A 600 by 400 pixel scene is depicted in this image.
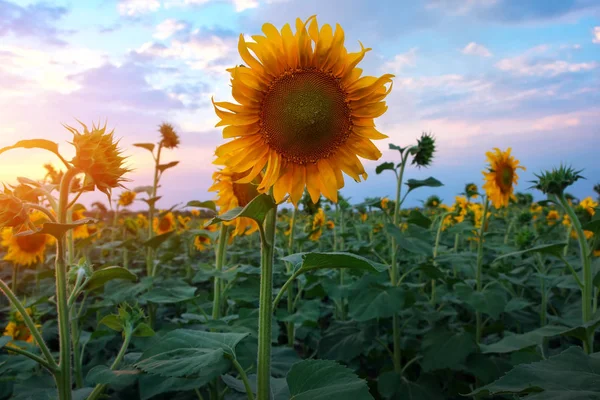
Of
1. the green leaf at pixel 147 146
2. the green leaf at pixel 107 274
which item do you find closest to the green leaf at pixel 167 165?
the green leaf at pixel 147 146

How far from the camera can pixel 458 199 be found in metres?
6.70

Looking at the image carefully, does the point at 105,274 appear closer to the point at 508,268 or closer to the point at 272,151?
the point at 272,151

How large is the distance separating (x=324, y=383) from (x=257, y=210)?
641mm

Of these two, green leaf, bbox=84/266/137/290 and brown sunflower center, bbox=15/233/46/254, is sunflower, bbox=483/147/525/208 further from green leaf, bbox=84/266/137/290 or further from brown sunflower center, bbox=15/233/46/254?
brown sunflower center, bbox=15/233/46/254

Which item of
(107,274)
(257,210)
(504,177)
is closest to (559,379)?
(257,210)

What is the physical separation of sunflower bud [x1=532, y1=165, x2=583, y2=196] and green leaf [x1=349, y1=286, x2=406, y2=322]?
109 centimetres

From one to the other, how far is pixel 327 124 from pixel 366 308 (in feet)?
4.93

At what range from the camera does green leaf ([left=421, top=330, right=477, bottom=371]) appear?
295cm

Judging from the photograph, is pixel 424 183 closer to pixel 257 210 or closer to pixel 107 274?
pixel 257 210

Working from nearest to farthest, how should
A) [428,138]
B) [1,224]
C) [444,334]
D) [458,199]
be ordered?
[1,224], [444,334], [428,138], [458,199]

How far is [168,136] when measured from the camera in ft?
15.1

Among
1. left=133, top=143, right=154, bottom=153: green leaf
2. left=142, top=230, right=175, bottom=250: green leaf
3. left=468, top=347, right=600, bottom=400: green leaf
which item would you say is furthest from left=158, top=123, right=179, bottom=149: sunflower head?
left=468, top=347, right=600, bottom=400: green leaf

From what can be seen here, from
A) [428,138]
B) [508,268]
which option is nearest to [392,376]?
[428,138]

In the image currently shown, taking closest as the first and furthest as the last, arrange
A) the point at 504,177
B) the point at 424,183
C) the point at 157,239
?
1. the point at 424,183
2. the point at 157,239
3. the point at 504,177
